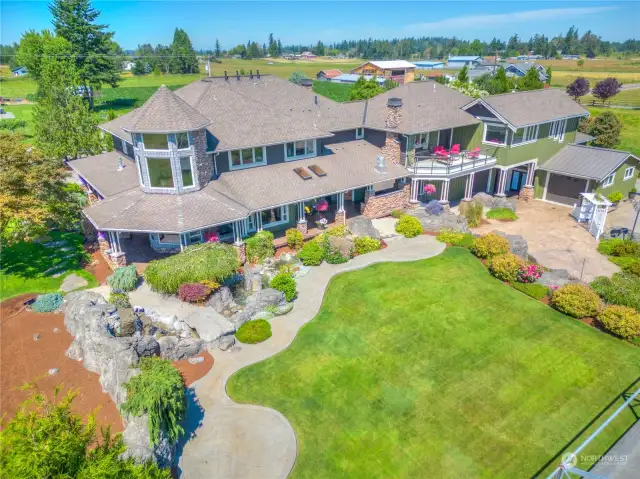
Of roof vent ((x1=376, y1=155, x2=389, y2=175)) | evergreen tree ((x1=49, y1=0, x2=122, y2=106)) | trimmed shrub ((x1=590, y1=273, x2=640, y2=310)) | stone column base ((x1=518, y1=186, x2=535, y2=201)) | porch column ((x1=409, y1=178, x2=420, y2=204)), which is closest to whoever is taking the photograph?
trimmed shrub ((x1=590, y1=273, x2=640, y2=310))

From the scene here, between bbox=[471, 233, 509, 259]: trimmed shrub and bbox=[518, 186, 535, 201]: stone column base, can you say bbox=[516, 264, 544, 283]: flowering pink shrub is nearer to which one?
bbox=[471, 233, 509, 259]: trimmed shrub

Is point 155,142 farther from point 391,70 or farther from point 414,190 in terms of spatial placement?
point 391,70

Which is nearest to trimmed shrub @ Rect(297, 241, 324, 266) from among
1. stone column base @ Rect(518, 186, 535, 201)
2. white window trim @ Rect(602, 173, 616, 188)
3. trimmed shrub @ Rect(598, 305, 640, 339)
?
trimmed shrub @ Rect(598, 305, 640, 339)

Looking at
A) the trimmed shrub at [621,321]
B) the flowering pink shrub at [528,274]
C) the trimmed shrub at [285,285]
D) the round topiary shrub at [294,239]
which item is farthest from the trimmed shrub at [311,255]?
the trimmed shrub at [621,321]

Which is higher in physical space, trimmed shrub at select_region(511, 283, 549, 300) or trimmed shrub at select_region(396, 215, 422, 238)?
trimmed shrub at select_region(396, 215, 422, 238)

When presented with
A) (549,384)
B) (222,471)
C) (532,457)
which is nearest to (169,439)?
(222,471)

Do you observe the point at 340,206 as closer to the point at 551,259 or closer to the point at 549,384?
the point at 551,259

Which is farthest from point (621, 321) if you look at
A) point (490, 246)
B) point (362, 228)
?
point (362, 228)
